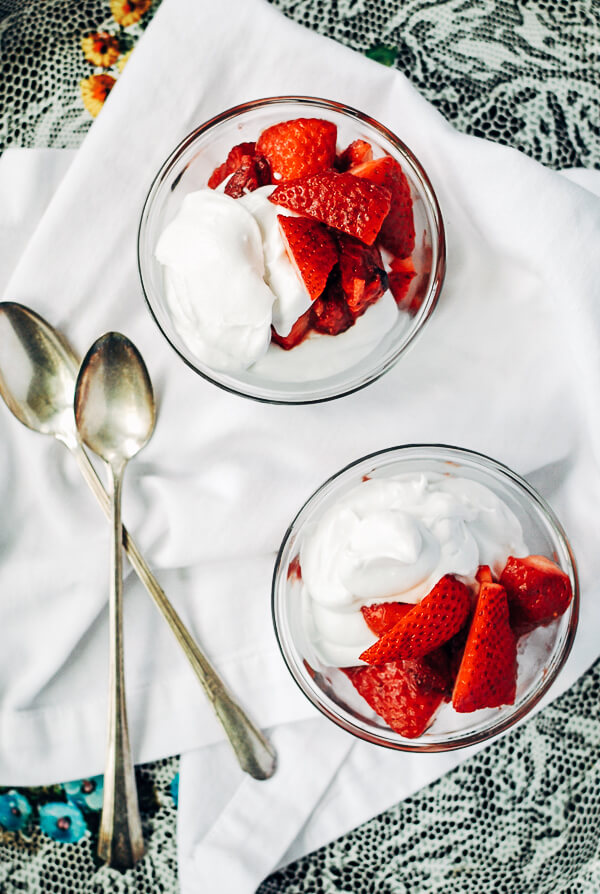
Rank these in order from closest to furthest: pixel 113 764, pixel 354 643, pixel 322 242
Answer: pixel 322 242 → pixel 354 643 → pixel 113 764

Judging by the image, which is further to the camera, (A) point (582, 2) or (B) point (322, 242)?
(A) point (582, 2)

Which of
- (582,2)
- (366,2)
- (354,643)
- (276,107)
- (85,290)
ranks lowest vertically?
(354,643)

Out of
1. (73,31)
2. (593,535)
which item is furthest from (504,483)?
(73,31)

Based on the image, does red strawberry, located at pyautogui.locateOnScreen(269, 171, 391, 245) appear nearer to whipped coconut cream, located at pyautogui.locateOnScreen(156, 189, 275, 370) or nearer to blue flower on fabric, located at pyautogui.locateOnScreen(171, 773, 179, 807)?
whipped coconut cream, located at pyautogui.locateOnScreen(156, 189, 275, 370)

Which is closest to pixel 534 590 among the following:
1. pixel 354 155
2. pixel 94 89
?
pixel 354 155

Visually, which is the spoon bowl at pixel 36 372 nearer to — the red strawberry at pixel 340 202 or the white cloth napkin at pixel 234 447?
the white cloth napkin at pixel 234 447

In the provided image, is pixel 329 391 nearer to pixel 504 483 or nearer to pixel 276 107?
pixel 504 483

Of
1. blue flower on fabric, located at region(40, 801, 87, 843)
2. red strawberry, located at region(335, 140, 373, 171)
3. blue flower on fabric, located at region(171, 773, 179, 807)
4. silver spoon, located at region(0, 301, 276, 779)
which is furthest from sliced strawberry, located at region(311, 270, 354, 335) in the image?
blue flower on fabric, located at region(40, 801, 87, 843)
